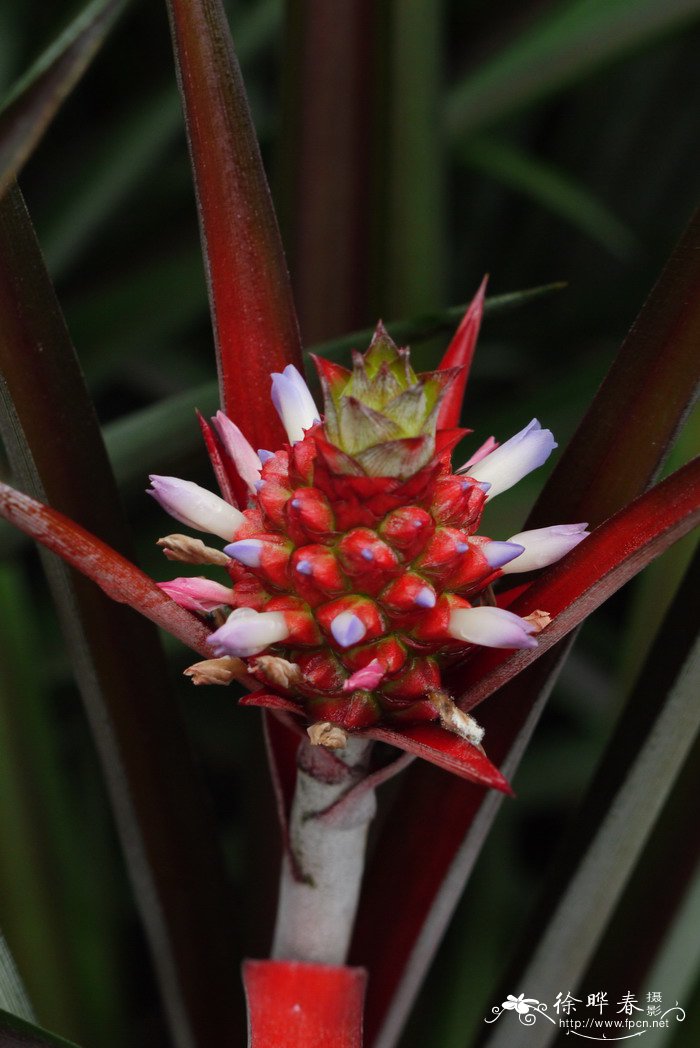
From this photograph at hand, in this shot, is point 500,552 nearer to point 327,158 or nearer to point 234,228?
point 234,228

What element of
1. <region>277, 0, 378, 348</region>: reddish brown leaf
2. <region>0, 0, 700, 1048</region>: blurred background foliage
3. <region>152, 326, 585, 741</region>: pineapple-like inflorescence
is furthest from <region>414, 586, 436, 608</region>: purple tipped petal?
<region>277, 0, 378, 348</region>: reddish brown leaf

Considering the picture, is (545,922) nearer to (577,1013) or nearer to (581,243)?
(577,1013)

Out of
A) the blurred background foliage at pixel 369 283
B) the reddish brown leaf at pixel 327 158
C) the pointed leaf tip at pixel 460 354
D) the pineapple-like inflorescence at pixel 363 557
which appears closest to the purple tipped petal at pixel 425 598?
the pineapple-like inflorescence at pixel 363 557

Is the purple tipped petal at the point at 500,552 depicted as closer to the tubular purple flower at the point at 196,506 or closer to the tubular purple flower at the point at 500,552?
the tubular purple flower at the point at 500,552

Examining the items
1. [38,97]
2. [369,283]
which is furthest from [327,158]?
[38,97]

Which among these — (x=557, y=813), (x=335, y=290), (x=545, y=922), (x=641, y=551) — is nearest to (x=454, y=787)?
(x=545, y=922)

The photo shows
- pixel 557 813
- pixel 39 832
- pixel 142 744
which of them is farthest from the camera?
pixel 557 813
